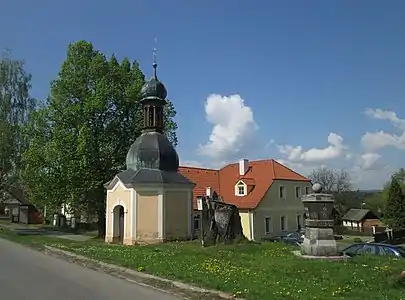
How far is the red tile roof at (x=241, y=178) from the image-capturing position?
44062 mm

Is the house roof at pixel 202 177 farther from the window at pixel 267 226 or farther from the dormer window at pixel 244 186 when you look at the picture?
the window at pixel 267 226

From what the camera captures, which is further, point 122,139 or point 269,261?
point 122,139

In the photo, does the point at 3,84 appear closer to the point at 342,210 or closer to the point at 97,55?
the point at 97,55

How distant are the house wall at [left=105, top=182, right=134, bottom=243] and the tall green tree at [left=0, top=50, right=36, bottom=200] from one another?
61.9 feet

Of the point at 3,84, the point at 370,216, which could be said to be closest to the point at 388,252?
the point at 3,84

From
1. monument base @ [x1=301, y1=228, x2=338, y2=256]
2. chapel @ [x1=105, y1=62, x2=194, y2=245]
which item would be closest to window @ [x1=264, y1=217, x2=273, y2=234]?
chapel @ [x1=105, y1=62, x2=194, y2=245]

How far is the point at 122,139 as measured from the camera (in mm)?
36312

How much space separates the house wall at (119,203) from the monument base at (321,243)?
14952mm

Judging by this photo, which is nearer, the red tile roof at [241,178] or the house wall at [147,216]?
the house wall at [147,216]

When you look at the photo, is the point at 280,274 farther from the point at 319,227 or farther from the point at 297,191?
the point at 297,191

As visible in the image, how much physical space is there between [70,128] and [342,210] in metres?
55.6

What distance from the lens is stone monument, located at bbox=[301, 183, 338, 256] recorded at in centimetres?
1617

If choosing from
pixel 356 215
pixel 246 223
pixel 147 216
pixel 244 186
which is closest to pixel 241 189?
pixel 244 186

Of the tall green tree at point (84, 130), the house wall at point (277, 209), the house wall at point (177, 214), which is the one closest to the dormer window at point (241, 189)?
the house wall at point (277, 209)
